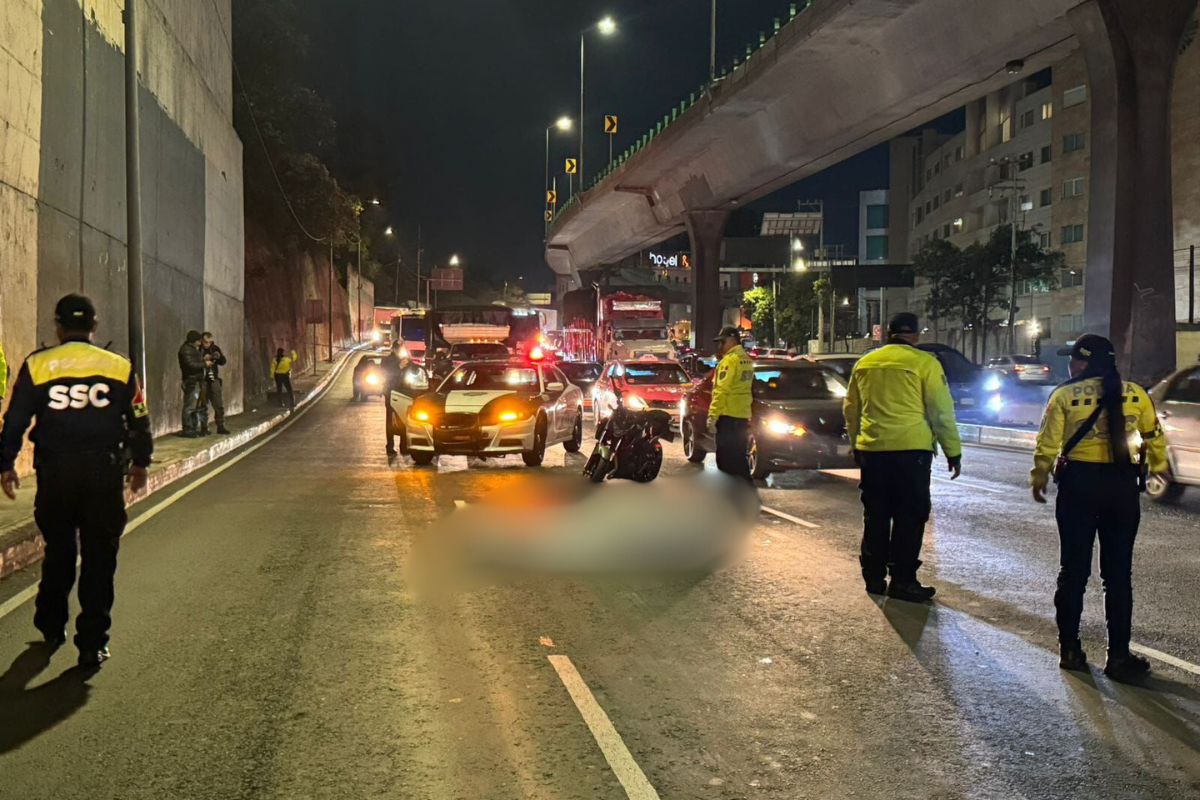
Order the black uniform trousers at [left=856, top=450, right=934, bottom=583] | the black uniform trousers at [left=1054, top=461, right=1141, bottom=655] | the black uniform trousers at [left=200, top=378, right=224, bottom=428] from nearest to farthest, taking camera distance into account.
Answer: the black uniform trousers at [left=1054, top=461, right=1141, bottom=655]
the black uniform trousers at [left=856, top=450, right=934, bottom=583]
the black uniform trousers at [left=200, top=378, right=224, bottom=428]

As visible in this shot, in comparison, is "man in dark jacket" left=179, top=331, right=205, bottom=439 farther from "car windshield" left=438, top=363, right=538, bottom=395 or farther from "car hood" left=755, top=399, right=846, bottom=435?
"car hood" left=755, top=399, right=846, bottom=435

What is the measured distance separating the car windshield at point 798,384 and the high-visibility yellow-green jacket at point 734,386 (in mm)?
2135

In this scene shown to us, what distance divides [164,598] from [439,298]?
159888 mm

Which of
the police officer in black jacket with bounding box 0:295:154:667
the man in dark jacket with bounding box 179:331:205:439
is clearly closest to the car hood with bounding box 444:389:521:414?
the man in dark jacket with bounding box 179:331:205:439

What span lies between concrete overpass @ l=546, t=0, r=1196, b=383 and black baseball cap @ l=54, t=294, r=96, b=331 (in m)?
21.5

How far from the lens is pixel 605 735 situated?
482 centimetres

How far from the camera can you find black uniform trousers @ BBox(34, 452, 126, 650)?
5.93 m

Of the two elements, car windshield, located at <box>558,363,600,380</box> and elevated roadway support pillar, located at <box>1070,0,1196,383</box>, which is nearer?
elevated roadway support pillar, located at <box>1070,0,1196,383</box>

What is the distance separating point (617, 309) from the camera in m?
47.1

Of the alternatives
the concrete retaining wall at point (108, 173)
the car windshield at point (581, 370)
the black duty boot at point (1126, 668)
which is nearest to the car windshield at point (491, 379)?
the concrete retaining wall at point (108, 173)

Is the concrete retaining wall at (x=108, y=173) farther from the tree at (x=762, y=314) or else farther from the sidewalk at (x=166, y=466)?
the tree at (x=762, y=314)

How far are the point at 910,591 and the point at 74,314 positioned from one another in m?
5.44

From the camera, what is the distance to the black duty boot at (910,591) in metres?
7.52

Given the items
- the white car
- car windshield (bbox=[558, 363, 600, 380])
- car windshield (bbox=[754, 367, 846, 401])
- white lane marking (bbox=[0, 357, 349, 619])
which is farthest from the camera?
car windshield (bbox=[558, 363, 600, 380])
